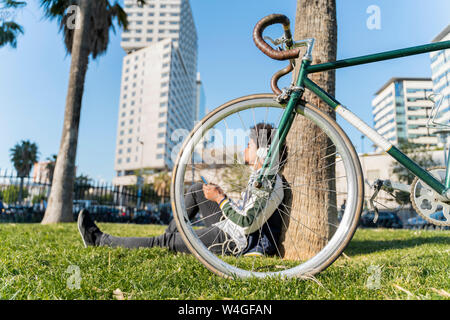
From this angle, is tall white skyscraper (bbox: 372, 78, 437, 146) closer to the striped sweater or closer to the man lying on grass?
the man lying on grass

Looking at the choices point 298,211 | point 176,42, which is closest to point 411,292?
point 298,211

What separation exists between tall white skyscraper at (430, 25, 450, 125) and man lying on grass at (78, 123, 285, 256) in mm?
1157

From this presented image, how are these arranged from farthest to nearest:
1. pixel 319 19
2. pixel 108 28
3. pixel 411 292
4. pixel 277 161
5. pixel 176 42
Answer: pixel 176 42 < pixel 108 28 < pixel 319 19 < pixel 277 161 < pixel 411 292

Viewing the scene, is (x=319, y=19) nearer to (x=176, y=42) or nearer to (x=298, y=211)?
(x=298, y=211)

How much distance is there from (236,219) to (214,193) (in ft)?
0.76

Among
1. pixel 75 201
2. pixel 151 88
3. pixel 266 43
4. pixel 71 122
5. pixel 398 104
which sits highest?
pixel 151 88

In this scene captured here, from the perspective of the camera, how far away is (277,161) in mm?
1691

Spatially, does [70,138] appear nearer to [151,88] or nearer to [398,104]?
[398,104]

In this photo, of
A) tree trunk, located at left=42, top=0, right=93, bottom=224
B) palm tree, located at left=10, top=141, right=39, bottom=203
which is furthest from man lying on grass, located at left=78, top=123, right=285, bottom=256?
palm tree, located at left=10, top=141, right=39, bottom=203

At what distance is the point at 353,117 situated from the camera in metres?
1.58

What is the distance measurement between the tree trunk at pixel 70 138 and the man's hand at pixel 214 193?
20.8 feet

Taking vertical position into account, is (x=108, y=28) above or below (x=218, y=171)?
above

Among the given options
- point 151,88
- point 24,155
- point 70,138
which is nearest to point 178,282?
point 70,138
